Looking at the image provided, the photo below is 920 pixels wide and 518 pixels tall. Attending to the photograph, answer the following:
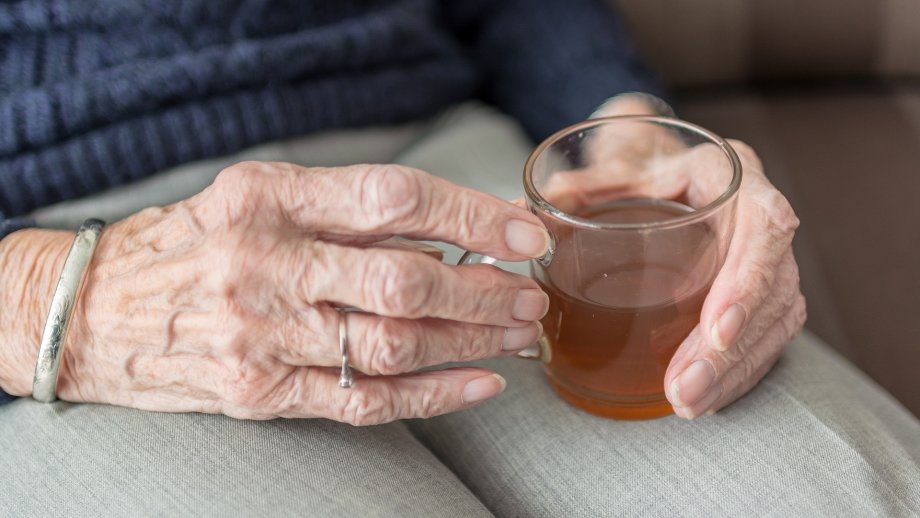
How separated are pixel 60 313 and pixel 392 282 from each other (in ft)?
1.01

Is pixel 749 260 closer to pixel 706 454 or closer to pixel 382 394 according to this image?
pixel 706 454

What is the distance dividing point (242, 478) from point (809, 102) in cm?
105

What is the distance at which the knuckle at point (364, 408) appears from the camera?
0.67 meters

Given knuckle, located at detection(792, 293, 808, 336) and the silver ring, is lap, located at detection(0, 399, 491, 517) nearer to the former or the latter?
the silver ring

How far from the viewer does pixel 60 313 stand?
711 mm

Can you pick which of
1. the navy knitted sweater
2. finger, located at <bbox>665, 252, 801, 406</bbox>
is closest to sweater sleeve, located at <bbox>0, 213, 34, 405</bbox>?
the navy knitted sweater

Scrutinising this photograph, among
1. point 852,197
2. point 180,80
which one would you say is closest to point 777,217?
point 852,197

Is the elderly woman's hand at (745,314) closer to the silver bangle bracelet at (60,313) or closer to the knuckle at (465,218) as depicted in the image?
the knuckle at (465,218)

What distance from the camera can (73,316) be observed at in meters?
0.73

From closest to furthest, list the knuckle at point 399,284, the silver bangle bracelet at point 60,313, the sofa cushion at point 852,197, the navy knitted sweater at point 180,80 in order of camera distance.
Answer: the knuckle at point 399,284 → the silver bangle bracelet at point 60,313 → the navy knitted sweater at point 180,80 → the sofa cushion at point 852,197

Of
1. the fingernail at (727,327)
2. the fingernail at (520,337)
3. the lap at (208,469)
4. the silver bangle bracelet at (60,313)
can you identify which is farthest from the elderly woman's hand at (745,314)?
the silver bangle bracelet at (60,313)

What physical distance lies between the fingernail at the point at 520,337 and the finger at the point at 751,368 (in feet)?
0.45

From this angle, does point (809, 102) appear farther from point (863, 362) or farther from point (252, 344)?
point (252, 344)

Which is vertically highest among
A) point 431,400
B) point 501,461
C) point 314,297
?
point 314,297
